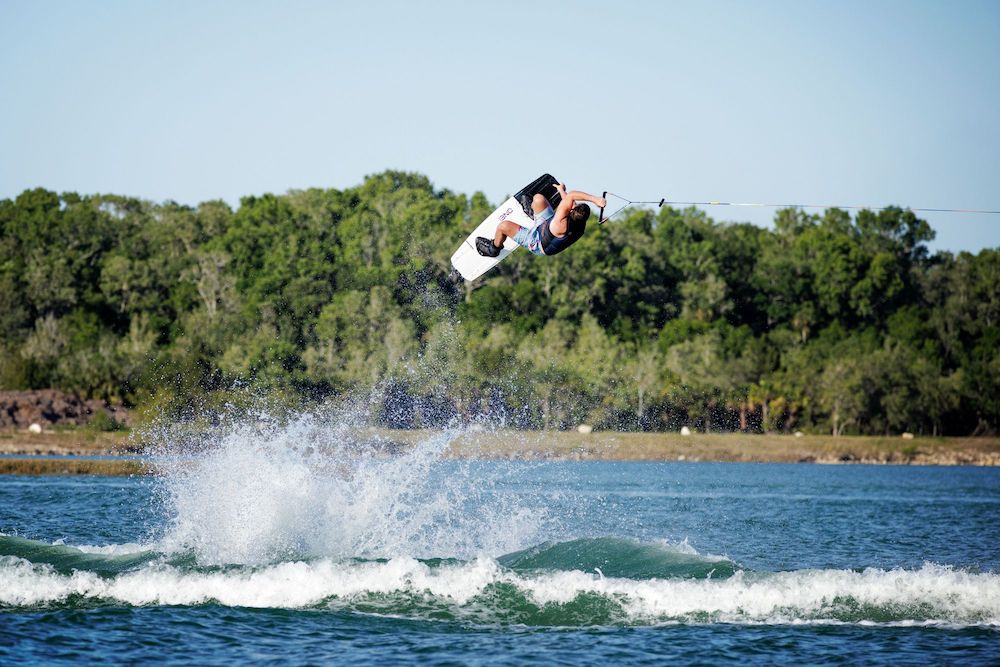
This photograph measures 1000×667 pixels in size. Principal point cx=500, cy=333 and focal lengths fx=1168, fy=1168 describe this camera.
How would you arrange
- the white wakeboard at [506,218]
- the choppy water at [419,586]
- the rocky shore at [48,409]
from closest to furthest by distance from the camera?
1. the choppy water at [419,586]
2. the white wakeboard at [506,218]
3. the rocky shore at [48,409]

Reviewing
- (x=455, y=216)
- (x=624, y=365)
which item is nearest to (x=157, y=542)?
(x=624, y=365)

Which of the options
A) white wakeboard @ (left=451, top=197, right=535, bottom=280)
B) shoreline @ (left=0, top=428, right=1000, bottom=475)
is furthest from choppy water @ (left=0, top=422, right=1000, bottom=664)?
shoreline @ (left=0, top=428, right=1000, bottom=475)

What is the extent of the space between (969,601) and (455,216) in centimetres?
6542

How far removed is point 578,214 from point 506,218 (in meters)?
1.59

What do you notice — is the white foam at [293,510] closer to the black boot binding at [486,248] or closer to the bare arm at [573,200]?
the black boot binding at [486,248]

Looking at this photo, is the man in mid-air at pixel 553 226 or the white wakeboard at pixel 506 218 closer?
the man in mid-air at pixel 553 226

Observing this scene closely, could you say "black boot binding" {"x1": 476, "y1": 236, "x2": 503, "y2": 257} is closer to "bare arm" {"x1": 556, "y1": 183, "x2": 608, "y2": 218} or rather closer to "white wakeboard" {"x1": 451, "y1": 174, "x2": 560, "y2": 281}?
"white wakeboard" {"x1": 451, "y1": 174, "x2": 560, "y2": 281}

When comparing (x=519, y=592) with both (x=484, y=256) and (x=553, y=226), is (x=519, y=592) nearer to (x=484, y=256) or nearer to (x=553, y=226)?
(x=553, y=226)

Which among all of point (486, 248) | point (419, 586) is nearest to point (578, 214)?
point (486, 248)

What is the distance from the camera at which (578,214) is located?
504 inches

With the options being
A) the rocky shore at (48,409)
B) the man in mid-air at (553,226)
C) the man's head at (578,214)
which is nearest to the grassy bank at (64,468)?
the man in mid-air at (553,226)

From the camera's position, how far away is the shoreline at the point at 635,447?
1526 inches

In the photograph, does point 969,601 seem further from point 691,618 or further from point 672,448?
point 672,448

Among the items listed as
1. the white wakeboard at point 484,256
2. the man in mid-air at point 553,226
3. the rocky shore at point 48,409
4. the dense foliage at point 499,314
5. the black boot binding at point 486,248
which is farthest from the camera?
the dense foliage at point 499,314
